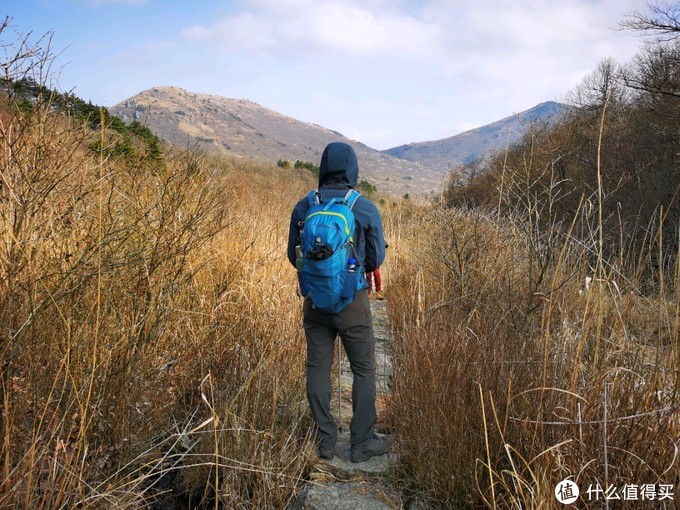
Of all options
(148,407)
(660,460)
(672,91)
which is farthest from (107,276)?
(672,91)

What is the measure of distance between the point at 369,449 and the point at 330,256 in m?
1.31

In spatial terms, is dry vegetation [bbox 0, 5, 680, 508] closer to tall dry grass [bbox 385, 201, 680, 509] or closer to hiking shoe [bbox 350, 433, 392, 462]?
tall dry grass [bbox 385, 201, 680, 509]

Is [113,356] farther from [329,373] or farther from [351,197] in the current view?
[351,197]

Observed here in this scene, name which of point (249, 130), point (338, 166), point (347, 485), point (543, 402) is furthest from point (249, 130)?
point (543, 402)

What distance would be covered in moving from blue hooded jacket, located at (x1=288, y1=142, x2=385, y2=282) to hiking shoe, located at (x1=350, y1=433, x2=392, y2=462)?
3.64 ft

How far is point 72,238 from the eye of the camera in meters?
3.02

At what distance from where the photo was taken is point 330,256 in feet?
8.86

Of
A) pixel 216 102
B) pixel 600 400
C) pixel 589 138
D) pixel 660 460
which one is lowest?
pixel 660 460

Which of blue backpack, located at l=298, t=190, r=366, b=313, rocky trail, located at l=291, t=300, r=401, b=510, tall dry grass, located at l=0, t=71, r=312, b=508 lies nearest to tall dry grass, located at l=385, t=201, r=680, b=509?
rocky trail, located at l=291, t=300, r=401, b=510

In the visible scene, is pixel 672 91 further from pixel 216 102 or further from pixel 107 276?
pixel 216 102

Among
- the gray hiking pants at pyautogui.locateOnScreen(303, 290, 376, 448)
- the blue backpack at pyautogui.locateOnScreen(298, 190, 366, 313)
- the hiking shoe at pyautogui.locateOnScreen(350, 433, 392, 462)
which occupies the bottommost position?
the hiking shoe at pyautogui.locateOnScreen(350, 433, 392, 462)

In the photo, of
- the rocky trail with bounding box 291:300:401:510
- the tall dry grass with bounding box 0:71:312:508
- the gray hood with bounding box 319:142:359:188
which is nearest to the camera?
the tall dry grass with bounding box 0:71:312:508

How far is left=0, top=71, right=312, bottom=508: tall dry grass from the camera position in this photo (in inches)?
85.4

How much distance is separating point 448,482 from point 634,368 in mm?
1061
